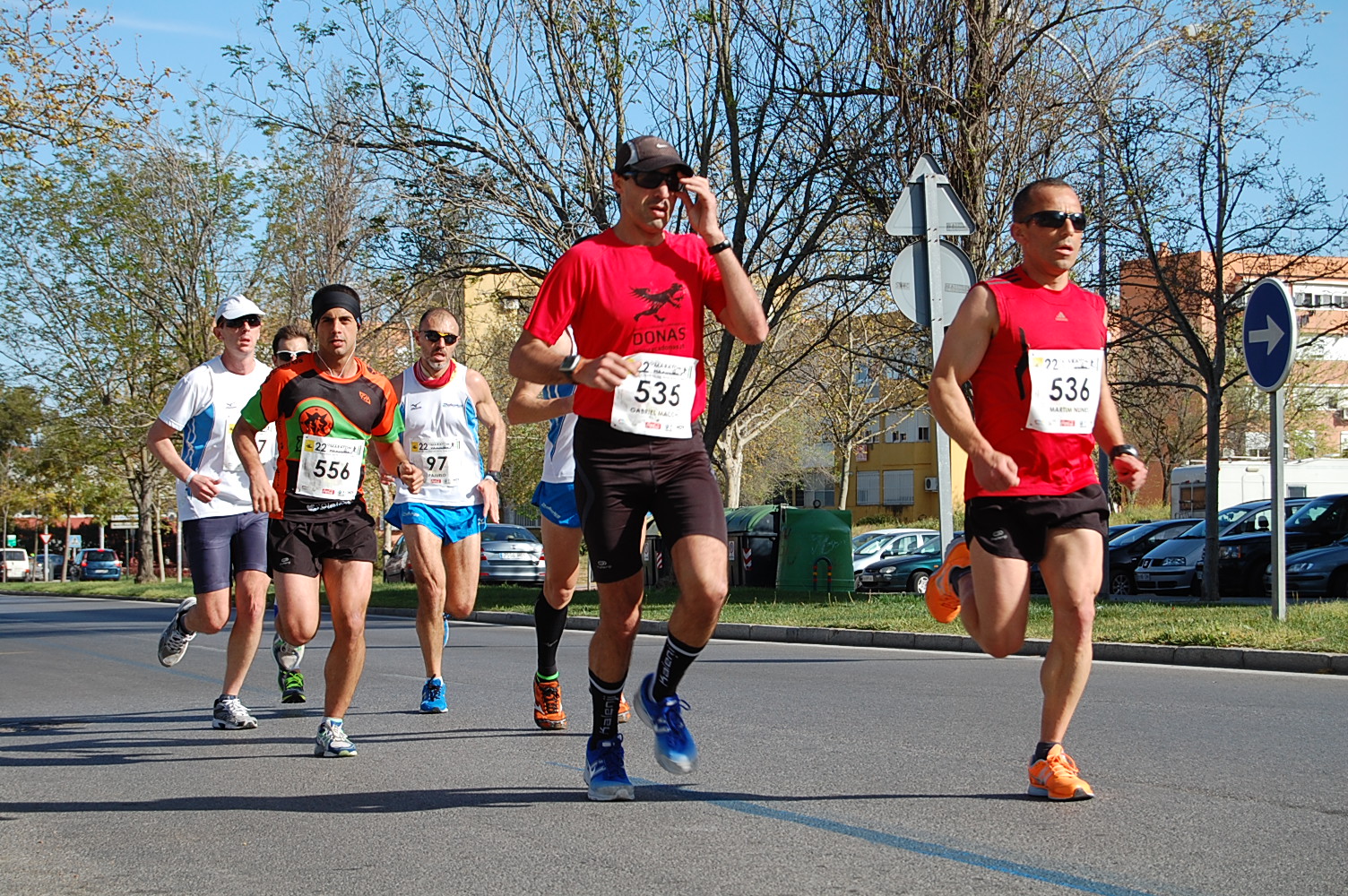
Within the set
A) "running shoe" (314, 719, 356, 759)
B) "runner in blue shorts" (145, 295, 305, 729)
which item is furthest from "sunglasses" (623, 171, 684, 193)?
"runner in blue shorts" (145, 295, 305, 729)

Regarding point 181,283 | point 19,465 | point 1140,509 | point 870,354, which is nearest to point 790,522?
point 870,354

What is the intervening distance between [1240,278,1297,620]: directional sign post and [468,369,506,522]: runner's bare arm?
7010 millimetres

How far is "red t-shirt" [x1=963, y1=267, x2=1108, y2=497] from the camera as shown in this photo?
17.1 feet

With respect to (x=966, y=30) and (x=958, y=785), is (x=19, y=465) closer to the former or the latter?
(x=966, y=30)

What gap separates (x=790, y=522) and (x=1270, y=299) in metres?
11.9

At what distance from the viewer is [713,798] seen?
211 inches

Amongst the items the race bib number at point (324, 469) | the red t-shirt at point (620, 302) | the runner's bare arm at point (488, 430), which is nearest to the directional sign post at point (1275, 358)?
the runner's bare arm at point (488, 430)

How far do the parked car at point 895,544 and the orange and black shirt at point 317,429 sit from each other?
25196mm

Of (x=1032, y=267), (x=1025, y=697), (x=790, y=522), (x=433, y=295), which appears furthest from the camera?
(x=433, y=295)

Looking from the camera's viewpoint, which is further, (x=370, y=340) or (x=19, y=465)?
(x=19, y=465)

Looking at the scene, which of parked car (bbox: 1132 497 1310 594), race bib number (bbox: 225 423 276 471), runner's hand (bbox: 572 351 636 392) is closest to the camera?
runner's hand (bbox: 572 351 636 392)

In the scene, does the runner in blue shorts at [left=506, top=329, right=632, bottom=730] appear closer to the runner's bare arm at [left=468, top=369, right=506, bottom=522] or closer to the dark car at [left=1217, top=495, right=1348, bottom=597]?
the runner's bare arm at [left=468, top=369, right=506, bottom=522]

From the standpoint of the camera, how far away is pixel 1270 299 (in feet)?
41.6

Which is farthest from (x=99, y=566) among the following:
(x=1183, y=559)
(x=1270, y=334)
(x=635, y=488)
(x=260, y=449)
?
(x=635, y=488)
